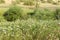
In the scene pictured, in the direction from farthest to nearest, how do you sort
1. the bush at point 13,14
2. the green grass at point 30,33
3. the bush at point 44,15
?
the bush at point 13,14
the bush at point 44,15
the green grass at point 30,33

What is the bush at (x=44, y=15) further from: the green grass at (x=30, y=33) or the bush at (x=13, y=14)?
the green grass at (x=30, y=33)

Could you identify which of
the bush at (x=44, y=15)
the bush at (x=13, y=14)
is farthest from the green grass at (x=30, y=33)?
the bush at (x=13, y=14)

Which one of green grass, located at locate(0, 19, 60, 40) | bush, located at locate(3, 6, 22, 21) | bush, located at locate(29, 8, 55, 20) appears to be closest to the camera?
green grass, located at locate(0, 19, 60, 40)

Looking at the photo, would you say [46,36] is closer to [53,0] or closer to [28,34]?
[28,34]

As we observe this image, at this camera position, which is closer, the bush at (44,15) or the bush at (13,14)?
the bush at (44,15)

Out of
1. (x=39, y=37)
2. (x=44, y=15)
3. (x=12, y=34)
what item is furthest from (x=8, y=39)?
(x=44, y=15)

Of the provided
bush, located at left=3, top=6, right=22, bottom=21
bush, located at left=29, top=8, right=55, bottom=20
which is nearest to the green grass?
bush, located at left=29, top=8, right=55, bottom=20

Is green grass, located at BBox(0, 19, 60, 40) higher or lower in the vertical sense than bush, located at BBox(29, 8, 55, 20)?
higher

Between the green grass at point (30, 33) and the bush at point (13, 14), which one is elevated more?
the green grass at point (30, 33)

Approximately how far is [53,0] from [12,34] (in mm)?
16879

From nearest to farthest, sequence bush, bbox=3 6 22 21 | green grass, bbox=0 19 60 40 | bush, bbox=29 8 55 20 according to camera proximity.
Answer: green grass, bbox=0 19 60 40
bush, bbox=29 8 55 20
bush, bbox=3 6 22 21

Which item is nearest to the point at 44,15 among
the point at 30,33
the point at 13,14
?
the point at 13,14

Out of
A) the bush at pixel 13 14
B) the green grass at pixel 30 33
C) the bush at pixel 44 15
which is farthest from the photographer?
the bush at pixel 13 14

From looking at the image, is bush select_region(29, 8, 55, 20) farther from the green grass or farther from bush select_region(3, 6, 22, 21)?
the green grass
